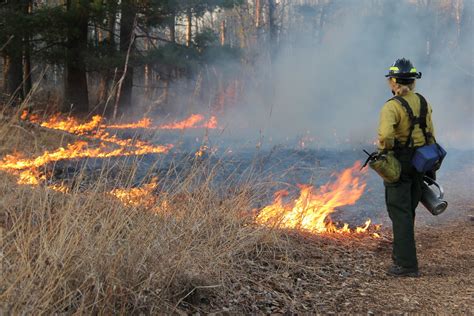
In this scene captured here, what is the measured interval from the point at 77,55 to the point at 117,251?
40.8 ft

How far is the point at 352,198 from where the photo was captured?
21.7ft

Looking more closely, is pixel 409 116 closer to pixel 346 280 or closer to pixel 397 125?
pixel 397 125

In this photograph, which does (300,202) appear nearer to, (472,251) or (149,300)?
(472,251)

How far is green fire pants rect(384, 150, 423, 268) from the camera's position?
13.3 feet

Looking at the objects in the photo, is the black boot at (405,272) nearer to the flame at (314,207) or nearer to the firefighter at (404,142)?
the firefighter at (404,142)

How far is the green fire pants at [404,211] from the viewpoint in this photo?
404 cm

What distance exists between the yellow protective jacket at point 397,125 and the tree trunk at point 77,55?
26.7ft

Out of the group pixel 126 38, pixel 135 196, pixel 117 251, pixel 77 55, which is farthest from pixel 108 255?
pixel 126 38

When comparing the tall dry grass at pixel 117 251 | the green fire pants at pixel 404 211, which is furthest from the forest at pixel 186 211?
the green fire pants at pixel 404 211

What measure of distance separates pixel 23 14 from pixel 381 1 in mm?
14612

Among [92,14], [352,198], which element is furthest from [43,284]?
[92,14]

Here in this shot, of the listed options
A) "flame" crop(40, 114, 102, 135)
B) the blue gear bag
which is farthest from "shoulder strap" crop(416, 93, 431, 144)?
"flame" crop(40, 114, 102, 135)

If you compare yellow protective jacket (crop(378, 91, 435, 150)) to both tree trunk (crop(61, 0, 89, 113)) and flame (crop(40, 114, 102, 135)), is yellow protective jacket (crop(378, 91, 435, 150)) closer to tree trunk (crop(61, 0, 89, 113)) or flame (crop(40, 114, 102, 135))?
flame (crop(40, 114, 102, 135))

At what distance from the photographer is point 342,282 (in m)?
3.79
